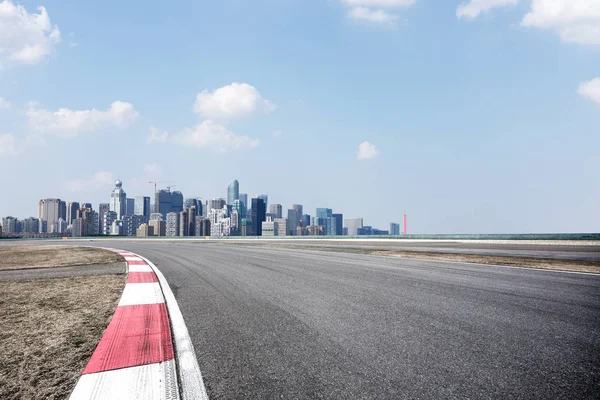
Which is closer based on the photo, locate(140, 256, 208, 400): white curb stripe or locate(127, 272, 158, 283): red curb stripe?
locate(140, 256, 208, 400): white curb stripe

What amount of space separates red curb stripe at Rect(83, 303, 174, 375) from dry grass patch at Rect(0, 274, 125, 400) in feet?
0.35

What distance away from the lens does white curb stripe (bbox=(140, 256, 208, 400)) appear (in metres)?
2.41

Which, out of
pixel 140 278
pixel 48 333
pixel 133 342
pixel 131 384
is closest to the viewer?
pixel 131 384

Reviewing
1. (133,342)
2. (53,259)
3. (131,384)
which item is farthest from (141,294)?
(53,259)

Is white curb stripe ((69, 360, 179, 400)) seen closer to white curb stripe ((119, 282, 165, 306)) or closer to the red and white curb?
the red and white curb

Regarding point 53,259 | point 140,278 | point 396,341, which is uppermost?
point 396,341

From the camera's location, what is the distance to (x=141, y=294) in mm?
6219

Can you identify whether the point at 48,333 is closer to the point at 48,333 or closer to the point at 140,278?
the point at 48,333

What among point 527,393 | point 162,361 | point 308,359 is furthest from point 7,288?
point 527,393

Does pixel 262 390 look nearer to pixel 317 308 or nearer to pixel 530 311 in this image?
pixel 317 308

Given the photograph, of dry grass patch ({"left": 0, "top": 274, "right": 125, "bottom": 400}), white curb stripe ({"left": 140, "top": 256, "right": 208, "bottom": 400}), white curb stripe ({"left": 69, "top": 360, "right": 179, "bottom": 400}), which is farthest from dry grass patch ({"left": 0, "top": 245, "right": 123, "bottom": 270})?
white curb stripe ({"left": 69, "top": 360, "right": 179, "bottom": 400})

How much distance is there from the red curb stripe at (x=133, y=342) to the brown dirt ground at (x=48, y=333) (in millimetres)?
102

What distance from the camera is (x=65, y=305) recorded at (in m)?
5.24

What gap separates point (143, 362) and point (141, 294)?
3.62 m
